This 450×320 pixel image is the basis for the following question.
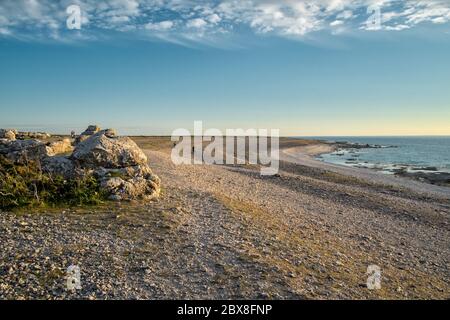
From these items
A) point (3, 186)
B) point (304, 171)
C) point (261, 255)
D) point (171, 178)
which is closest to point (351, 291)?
point (261, 255)

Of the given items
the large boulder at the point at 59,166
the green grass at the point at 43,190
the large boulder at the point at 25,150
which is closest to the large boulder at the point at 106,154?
the large boulder at the point at 59,166

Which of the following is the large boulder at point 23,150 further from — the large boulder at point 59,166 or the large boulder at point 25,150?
the large boulder at point 59,166

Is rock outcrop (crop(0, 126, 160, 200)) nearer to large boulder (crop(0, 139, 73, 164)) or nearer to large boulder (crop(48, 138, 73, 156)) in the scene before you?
large boulder (crop(0, 139, 73, 164))

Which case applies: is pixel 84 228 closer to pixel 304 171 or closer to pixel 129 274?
pixel 129 274

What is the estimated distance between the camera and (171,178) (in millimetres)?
24625

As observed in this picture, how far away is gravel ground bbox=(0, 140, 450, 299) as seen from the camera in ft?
29.5

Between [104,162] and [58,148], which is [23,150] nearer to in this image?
[58,148]

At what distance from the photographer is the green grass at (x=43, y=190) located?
14742 mm

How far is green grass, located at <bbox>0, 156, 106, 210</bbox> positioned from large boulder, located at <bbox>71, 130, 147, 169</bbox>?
1.79 metres

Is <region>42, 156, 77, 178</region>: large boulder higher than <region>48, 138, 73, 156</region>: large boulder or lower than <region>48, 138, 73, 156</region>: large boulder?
lower

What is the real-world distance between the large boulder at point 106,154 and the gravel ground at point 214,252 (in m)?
2.60

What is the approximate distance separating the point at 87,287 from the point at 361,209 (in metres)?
18.6

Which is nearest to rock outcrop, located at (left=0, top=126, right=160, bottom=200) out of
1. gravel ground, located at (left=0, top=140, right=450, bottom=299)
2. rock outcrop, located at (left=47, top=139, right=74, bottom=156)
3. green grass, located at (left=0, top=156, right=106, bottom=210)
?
rock outcrop, located at (left=47, top=139, right=74, bottom=156)
